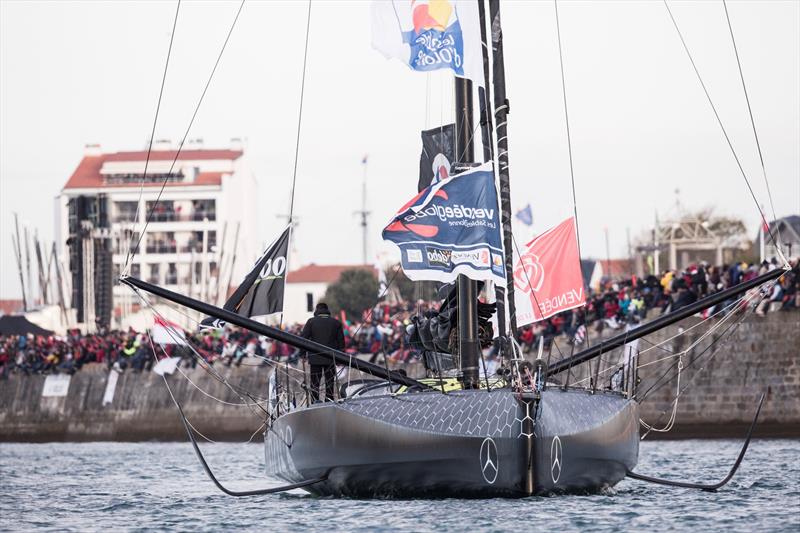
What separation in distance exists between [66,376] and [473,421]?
135 ft

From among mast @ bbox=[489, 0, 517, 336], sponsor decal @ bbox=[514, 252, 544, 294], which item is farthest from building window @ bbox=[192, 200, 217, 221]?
mast @ bbox=[489, 0, 517, 336]

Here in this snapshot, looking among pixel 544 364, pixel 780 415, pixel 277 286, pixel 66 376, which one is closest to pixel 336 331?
pixel 277 286

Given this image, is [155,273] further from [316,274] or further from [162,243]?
[316,274]

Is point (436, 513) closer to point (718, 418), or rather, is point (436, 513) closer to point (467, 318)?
point (467, 318)

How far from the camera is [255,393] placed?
50.7 meters

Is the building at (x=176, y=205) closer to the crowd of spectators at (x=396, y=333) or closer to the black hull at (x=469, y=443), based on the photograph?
the crowd of spectators at (x=396, y=333)

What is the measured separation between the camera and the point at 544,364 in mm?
18703

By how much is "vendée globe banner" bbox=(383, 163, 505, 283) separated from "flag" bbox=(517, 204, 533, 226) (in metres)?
18.5

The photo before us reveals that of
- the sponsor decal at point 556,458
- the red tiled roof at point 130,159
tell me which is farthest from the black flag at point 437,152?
the red tiled roof at point 130,159

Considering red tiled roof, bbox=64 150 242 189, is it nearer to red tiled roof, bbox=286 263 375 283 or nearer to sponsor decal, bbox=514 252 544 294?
red tiled roof, bbox=286 263 375 283

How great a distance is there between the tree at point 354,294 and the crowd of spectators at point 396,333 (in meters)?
41.9

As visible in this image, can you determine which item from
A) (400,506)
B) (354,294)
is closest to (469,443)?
(400,506)

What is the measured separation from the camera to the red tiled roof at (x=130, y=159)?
13138 cm

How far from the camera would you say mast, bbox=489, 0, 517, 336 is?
2191cm
